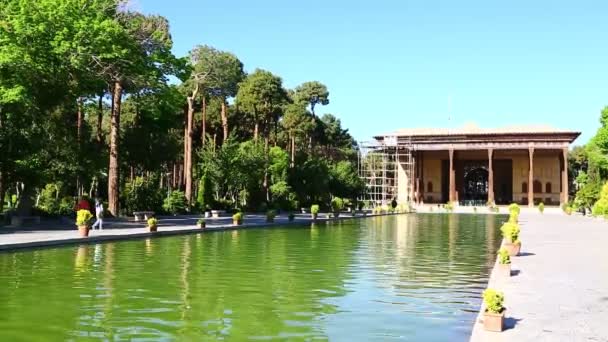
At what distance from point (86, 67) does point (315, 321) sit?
2263 cm

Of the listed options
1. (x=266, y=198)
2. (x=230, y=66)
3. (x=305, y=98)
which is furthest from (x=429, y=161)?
(x=266, y=198)

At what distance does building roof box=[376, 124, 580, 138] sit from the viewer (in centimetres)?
6938

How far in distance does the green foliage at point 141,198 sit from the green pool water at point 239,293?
670 inches

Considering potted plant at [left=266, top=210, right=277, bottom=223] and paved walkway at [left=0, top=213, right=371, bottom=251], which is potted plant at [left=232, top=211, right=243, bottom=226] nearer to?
paved walkway at [left=0, top=213, right=371, bottom=251]

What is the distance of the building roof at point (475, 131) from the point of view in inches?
2731

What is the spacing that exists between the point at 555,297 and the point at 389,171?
66.9m

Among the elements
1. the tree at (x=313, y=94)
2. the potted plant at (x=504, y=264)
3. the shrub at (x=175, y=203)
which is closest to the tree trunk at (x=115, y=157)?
the shrub at (x=175, y=203)

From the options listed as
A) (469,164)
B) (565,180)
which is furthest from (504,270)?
(469,164)

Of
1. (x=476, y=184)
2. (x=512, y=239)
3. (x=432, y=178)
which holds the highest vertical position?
(x=432, y=178)

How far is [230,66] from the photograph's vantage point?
64625mm

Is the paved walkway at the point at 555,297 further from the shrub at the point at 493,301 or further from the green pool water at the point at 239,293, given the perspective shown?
the green pool water at the point at 239,293

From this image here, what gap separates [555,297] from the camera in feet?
32.6

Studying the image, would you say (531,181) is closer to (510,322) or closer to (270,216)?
(270,216)

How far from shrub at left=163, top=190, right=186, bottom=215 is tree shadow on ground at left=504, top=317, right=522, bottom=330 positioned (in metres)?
31.5
